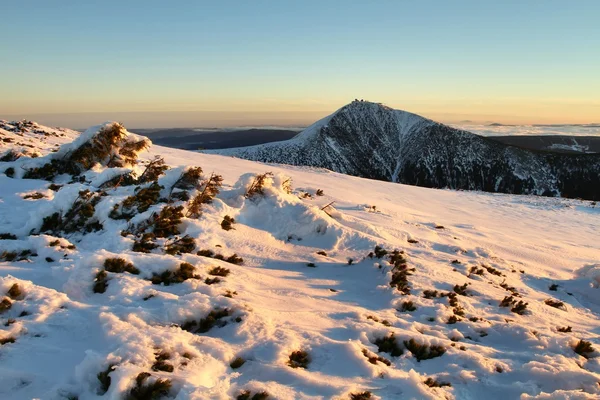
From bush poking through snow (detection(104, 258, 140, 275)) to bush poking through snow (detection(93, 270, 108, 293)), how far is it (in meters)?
0.27

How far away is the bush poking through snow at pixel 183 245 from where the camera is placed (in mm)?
9311

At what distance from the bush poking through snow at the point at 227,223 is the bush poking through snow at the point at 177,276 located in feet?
10.7

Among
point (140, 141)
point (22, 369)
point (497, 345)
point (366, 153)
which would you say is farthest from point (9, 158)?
point (366, 153)

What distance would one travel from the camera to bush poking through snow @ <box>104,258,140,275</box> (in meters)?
7.50

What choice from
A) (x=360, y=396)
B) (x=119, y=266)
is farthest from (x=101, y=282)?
(x=360, y=396)

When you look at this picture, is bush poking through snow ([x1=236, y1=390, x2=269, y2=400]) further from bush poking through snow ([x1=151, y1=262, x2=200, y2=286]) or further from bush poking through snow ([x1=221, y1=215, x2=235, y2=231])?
bush poking through snow ([x1=221, y1=215, x2=235, y2=231])

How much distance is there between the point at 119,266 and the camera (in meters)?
7.62

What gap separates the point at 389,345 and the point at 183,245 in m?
5.99

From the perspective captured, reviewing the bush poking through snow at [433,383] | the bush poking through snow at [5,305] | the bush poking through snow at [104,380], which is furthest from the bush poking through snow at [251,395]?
the bush poking through snow at [5,305]

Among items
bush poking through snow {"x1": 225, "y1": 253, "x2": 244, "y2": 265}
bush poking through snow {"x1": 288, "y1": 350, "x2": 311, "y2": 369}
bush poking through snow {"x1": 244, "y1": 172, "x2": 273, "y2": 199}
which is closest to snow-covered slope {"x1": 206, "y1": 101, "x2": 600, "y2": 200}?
bush poking through snow {"x1": 244, "y1": 172, "x2": 273, "y2": 199}

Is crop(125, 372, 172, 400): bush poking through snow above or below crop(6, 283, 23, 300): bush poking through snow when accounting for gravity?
below

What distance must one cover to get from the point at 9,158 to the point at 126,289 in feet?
45.6

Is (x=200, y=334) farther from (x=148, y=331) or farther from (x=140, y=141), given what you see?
(x=140, y=141)

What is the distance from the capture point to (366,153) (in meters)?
134
